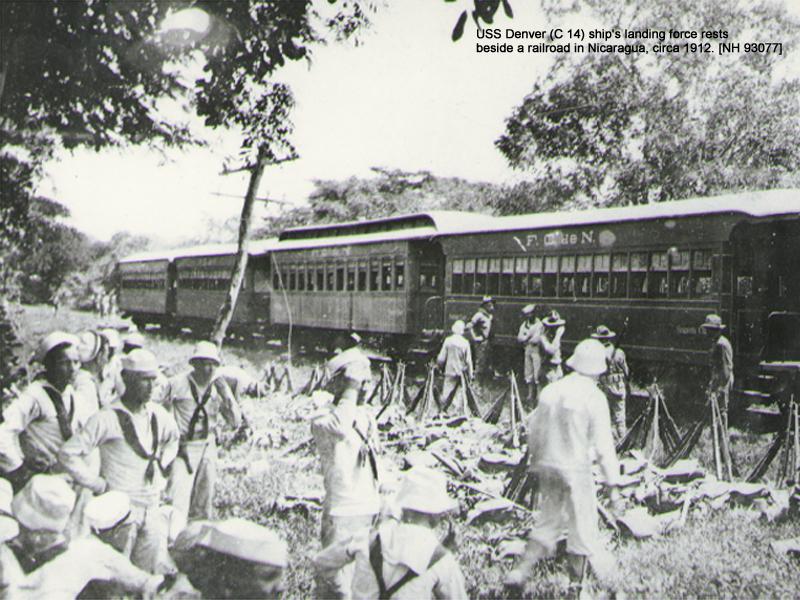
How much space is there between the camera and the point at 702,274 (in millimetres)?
7848

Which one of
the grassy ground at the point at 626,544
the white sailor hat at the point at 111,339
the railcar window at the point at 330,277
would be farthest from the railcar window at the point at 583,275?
the white sailor hat at the point at 111,339

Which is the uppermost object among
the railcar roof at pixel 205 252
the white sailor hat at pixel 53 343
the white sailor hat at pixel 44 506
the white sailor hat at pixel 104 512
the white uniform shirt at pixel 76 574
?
the railcar roof at pixel 205 252

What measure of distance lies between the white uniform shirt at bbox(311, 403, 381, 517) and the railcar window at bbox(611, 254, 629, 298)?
6.06m

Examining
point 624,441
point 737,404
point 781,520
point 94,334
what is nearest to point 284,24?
point 94,334

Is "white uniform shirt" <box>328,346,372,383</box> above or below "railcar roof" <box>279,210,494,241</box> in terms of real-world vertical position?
below

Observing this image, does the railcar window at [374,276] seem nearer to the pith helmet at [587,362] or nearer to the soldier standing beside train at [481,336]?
the soldier standing beside train at [481,336]

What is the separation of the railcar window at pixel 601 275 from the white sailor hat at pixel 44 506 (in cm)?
713

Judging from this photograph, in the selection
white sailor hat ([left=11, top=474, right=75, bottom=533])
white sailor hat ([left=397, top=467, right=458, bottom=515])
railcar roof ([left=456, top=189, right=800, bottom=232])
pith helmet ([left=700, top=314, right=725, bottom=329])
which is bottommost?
white sailor hat ([left=11, top=474, right=75, bottom=533])

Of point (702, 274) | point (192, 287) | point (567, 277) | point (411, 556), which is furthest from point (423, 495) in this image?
point (192, 287)

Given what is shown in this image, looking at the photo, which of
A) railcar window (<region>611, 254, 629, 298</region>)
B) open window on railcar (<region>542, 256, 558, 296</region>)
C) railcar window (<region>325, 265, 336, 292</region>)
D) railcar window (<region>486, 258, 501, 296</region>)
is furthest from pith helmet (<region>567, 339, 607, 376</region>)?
railcar window (<region>325, 265, 336, 292</region>)

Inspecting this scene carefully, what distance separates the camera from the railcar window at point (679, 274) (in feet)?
26.3

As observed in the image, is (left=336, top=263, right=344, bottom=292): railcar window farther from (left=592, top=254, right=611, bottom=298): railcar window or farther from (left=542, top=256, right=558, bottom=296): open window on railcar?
(left=592, top=254, right=611, bottom=298): railcar window

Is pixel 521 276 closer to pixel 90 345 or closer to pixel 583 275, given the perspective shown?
pixel 583 275

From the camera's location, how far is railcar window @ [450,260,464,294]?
1133 cm
